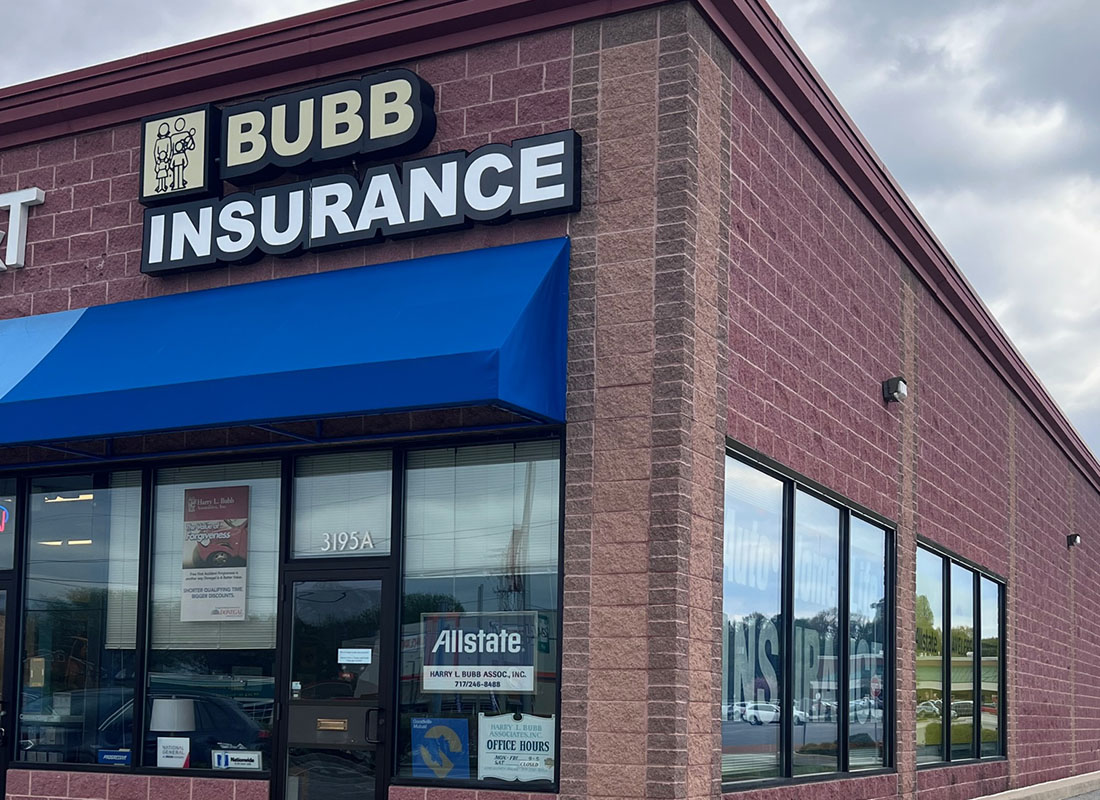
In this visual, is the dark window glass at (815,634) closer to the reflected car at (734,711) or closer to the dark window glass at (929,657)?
the reflected car at (734,711)

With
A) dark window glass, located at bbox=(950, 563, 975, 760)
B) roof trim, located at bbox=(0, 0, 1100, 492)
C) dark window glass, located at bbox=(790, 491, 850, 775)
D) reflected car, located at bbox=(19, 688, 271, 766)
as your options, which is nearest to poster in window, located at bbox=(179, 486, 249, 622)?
reflected car, located at bbox=(19, 688, 271, 766)

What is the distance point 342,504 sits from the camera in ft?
A: 40.3

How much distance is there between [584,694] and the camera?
35.3ft

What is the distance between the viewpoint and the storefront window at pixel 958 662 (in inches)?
703

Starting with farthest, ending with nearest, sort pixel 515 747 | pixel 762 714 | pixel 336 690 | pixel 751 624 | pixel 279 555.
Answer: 1. pixel 762 714
2. pixel 751 624
3. pixel 279 555
4. pixel 336 690
5. pixel 515 747

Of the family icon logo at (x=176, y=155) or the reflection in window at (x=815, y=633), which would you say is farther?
the reflection in window at (x=815, y=633)

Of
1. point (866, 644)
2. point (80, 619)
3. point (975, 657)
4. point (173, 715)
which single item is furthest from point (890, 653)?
point (80, 619)

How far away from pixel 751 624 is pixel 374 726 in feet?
10.7

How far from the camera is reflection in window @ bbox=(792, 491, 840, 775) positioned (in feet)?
44.8

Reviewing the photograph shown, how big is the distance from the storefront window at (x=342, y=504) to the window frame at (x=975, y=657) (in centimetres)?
793

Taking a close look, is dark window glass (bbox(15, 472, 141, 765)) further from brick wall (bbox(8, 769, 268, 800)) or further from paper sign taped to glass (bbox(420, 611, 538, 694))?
paper sign taped to glass (bbox(420, 611, 538, 694))

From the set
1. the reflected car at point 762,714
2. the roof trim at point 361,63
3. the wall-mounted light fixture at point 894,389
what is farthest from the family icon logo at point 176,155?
the wall-mounted light fixture at point 894,389

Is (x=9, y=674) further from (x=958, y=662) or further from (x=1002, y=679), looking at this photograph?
(x=1002, y=679)

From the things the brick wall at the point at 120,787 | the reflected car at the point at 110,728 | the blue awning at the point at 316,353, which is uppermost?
→ the blue awning at the point at 316,353
